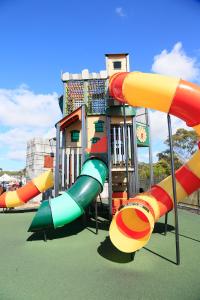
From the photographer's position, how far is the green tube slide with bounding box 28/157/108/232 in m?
7.54

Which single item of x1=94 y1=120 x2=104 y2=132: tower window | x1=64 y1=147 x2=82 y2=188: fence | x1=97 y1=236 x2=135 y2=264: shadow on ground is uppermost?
x1=94 y1=120 x2=104 y2=132: tower window

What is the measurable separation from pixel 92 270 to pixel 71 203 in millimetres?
2712

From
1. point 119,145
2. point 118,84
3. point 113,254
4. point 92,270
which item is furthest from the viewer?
point 119,145

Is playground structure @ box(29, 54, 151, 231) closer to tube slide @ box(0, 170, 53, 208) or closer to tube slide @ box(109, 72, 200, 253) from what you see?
tube slide @ box(109, 72, 200, 253)

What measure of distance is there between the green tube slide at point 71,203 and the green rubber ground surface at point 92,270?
615 millimetres

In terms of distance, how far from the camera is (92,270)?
5.41 m

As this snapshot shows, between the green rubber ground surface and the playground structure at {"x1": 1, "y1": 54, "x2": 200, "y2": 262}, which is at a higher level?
the playground structure at {"x1": 1, "y1": 54, "x2": 200, "y2": 262}

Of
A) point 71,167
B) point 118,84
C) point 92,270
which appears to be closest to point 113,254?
point 92,270

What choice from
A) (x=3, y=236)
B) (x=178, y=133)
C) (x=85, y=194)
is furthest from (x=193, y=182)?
(x=178, y=133)

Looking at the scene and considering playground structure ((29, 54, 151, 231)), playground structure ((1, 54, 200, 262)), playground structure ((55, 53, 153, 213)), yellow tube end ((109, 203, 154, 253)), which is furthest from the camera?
playground structure ((55, 53, 153, 213))

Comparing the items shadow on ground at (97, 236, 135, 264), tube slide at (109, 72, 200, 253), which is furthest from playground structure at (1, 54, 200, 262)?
shadow on ground at (97, 236, 135, 264)

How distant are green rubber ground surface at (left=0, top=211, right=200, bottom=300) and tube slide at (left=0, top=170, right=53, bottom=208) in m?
5.41

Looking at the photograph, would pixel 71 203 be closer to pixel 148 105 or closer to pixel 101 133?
pixel 148 105

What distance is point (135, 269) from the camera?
5441 mm
